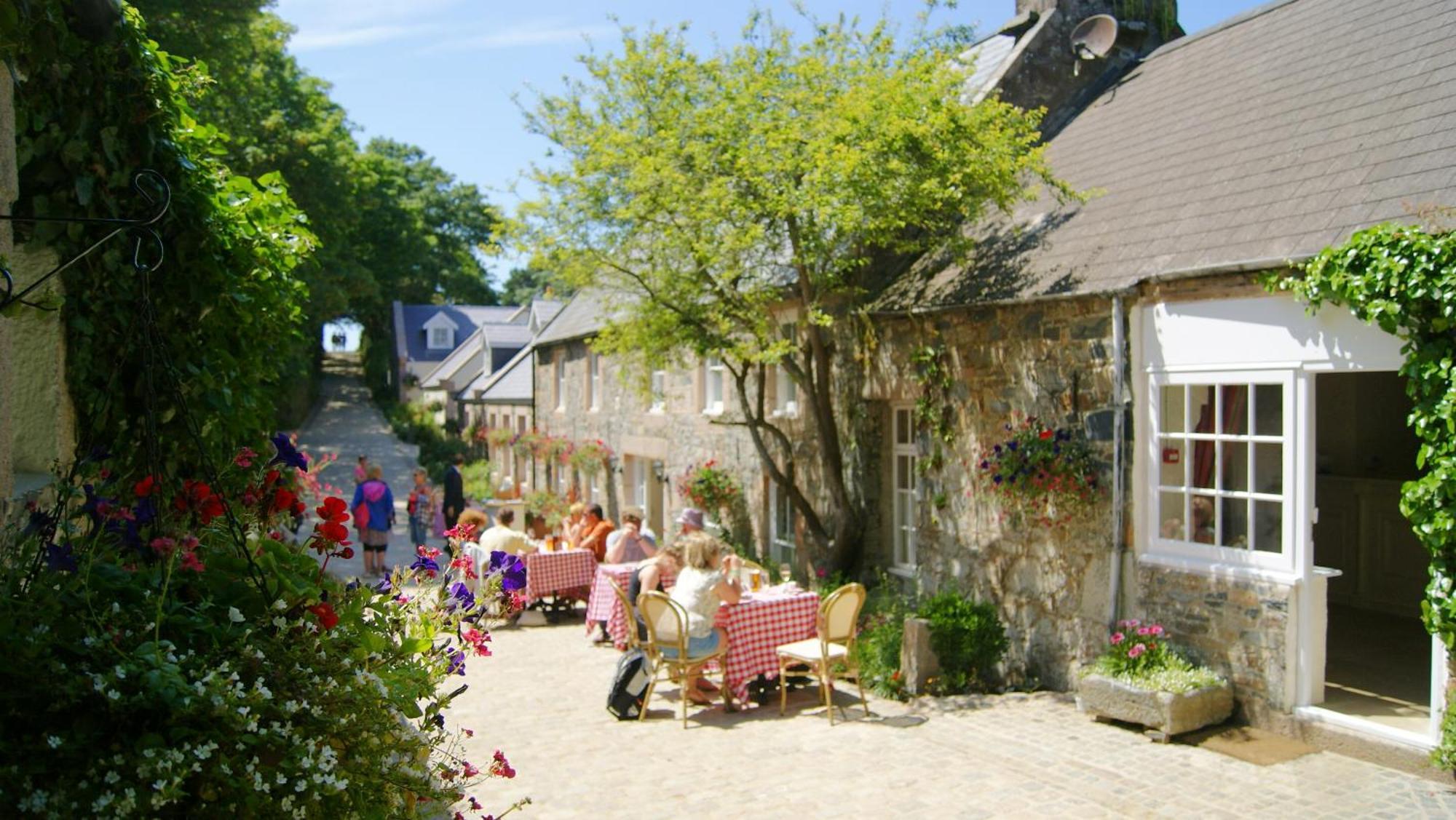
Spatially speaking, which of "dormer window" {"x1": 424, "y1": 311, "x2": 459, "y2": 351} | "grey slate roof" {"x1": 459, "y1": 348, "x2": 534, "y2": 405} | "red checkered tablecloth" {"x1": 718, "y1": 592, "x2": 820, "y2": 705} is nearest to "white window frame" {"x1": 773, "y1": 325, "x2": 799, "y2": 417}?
"red checkered tablecloth" {"x1": 718, "y1": 592, "x2": 820, "y2": 705}

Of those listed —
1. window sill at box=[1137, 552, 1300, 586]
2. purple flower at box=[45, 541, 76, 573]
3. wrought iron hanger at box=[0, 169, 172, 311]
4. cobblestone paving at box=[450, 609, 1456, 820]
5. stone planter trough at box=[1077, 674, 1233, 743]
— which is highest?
wrought iron hanger at box=[0, 169, 172, 311]

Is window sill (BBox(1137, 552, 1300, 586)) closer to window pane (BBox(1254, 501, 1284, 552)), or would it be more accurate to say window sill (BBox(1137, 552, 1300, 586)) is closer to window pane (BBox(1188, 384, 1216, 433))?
window pane (BBox(1254, 501, 1284, 552))

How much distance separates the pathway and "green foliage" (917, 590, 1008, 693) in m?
8.14

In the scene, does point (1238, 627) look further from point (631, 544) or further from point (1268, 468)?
point (631, 544)

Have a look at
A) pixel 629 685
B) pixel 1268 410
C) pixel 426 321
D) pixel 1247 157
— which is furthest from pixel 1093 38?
pixel 426 321

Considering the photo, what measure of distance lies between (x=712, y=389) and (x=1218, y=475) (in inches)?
355

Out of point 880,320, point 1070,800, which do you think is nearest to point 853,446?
point 880,320

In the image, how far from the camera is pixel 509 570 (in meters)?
3.07

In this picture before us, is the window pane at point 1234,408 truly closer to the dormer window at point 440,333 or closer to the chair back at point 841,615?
the chair back at point 841,615

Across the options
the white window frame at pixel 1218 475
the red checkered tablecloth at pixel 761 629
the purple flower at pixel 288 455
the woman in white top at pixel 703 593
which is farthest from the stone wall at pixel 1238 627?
the purple flower at pixel 288 455

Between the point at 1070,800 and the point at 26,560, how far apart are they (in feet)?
18.1

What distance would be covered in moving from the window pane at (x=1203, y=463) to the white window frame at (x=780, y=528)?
6.02 meters

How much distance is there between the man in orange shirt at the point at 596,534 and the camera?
12.9 m

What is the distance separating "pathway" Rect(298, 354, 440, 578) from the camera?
2228 cm
